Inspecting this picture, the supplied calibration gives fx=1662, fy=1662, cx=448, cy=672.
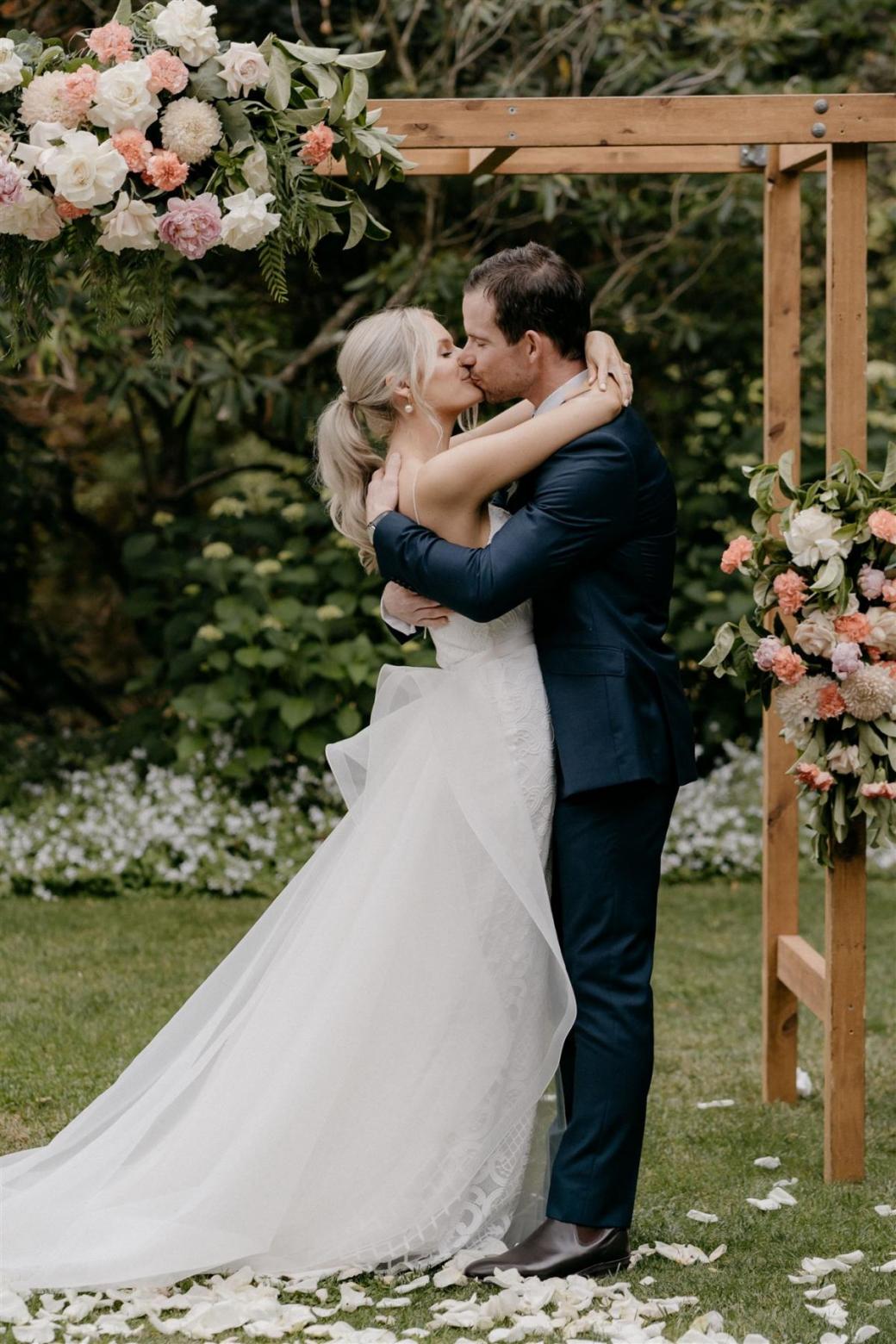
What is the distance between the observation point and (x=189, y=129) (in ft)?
10.3

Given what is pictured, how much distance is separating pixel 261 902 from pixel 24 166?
4.22 meters

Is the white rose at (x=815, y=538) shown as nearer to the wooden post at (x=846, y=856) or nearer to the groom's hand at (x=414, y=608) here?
the wooden post at (x=846, y=856)

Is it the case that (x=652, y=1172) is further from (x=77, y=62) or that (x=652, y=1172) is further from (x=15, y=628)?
(x=15, y=628)

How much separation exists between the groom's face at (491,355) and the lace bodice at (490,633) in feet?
0.86

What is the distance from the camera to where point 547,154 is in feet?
14.4

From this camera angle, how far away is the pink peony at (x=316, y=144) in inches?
128

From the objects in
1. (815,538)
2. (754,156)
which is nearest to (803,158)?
(754,156)

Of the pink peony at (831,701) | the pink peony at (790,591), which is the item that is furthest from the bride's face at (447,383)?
the pink peony at (831,701)

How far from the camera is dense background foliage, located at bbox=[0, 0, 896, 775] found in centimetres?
733

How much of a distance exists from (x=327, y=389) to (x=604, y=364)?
4992 mm

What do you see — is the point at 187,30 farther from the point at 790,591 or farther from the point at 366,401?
the point at 790,591

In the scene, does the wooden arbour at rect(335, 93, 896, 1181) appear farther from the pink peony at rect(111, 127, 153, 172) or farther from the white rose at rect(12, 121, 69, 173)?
the white rose at rect(12, 121, 69, 173)

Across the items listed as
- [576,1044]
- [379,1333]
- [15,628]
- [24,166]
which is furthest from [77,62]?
[15,628]

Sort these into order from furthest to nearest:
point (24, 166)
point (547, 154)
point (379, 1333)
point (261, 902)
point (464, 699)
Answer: point (261, 902) → point (547, 154) → point (464, 699) → point (24, 166) → point (379, 1333)
